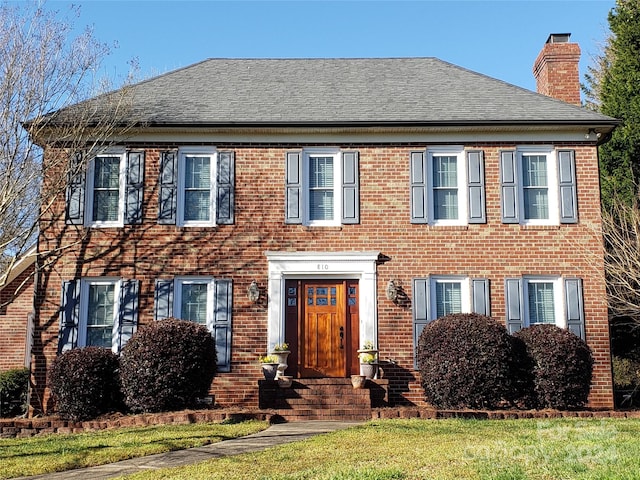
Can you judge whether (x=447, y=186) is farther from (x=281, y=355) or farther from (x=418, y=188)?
(x=281, y=355)

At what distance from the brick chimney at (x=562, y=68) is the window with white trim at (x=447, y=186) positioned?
11.1ft

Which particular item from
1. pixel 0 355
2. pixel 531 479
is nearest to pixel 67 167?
pixel 0 355

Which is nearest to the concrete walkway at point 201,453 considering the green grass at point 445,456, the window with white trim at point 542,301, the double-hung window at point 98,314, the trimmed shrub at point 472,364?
the green grass at point 445,456

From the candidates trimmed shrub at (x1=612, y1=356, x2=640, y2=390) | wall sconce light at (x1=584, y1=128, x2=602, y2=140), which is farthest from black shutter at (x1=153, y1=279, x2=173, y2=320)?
trimmed shrub at (x1=612, y1=356, x2=640, y2=390)

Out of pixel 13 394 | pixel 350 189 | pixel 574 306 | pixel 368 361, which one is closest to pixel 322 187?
pixel 350 189

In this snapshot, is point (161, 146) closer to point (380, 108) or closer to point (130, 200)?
point (130, 200)

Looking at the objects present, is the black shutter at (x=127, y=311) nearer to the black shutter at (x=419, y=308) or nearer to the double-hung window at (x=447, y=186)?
the black shutter at (x=419, y=308)

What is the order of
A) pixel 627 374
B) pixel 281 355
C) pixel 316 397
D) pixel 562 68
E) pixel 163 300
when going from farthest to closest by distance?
pixel 627 374
pixel 562 68
pixel 163 300
pixel 281 355
pixel 316 397

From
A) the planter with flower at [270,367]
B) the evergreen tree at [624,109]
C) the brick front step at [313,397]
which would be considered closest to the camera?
the brick front step at [313,397]

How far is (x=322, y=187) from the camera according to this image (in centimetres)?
1459

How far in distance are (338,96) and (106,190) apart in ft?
17.3

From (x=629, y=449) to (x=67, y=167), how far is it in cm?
1075

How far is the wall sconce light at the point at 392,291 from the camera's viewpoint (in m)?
14.0

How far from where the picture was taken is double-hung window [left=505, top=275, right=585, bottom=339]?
1398 cm
